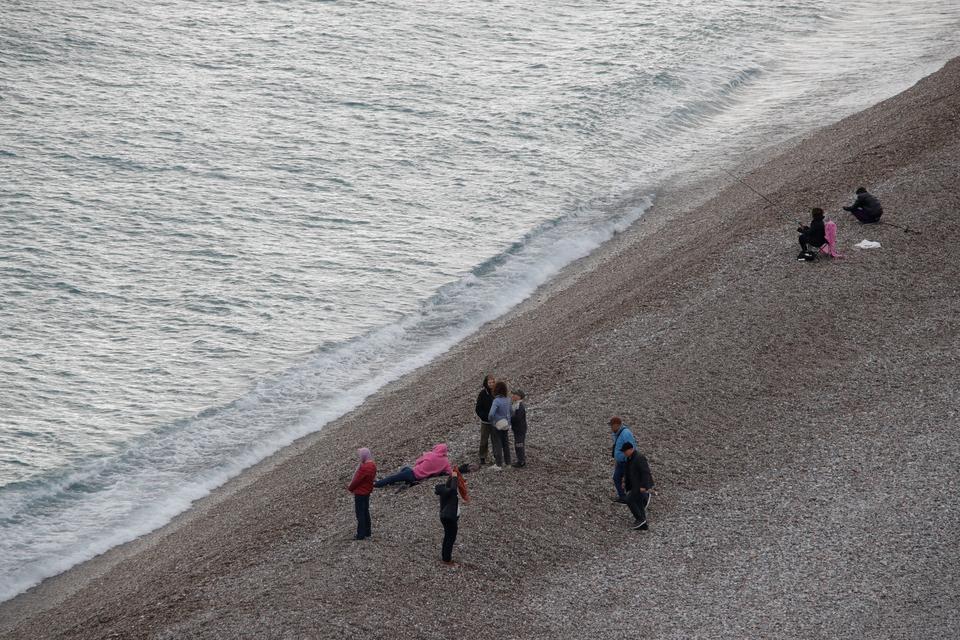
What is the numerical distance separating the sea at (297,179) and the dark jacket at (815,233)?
8318 mm

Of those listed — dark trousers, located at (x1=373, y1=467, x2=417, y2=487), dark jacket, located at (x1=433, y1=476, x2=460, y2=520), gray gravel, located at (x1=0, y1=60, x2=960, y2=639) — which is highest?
dark jacket, located at (x1=433, y1=476, x2=460, y2=520)

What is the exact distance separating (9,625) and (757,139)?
33799 millimetres

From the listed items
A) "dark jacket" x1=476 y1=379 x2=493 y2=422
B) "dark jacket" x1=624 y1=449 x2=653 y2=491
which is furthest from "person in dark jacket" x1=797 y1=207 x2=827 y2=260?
"dark jacket" x1=476 y1=379 x2=493 y2=422

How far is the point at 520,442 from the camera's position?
58.6 feet

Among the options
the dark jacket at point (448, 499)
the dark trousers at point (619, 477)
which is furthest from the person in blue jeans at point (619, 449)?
the dark jacket at point (448, 499)

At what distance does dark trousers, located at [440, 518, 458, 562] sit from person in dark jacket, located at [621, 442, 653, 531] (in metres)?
2.94

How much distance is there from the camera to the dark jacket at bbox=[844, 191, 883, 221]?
80.7ft

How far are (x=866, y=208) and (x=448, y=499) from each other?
14.5 m

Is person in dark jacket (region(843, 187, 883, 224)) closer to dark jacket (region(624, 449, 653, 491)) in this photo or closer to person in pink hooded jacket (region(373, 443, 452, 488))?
dark jacket (region(624, 449, 653, 491))

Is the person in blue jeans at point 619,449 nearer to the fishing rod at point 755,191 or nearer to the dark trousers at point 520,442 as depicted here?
the dark trousers at point 520,442

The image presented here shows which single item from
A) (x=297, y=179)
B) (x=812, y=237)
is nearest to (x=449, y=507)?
(x=812, y=237)

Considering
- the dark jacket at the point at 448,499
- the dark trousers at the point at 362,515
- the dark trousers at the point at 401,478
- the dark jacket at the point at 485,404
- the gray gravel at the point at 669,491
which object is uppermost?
the dark jacket at the point at 485,404

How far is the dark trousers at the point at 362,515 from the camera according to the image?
16.3m

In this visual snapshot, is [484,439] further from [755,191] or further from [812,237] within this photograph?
[755,191]
